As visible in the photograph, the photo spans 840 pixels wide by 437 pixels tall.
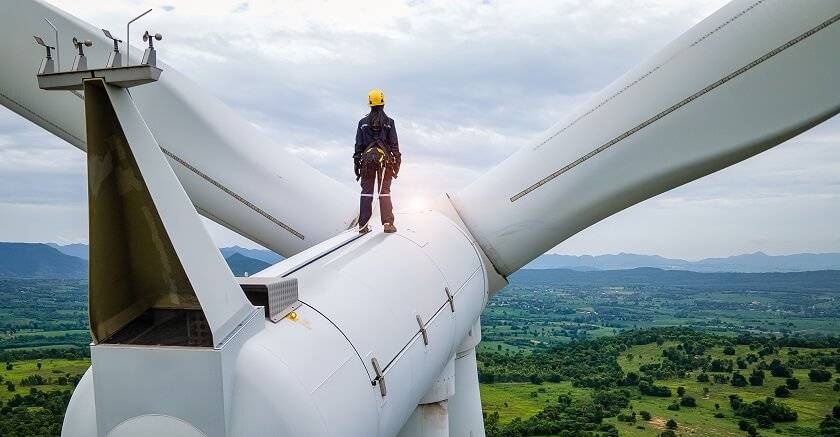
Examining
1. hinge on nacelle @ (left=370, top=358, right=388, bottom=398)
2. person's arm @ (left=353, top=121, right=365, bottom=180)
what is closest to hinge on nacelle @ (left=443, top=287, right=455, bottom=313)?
person's arm @ (left=353, top=121, right=365, bottom=180)

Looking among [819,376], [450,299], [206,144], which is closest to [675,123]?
[450,299]

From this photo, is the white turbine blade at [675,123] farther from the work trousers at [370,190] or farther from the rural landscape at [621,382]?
the rural landscape at [621,382]

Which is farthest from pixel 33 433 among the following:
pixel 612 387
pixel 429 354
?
pixel 612 387

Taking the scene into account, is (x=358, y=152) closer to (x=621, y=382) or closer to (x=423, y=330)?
(x=423, y=330)

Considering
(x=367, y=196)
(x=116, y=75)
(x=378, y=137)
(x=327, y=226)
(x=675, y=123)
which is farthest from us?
(x=327, y=226)

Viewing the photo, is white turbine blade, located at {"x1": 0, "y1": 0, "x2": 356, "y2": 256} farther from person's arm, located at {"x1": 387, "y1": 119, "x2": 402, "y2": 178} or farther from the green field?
the green field
